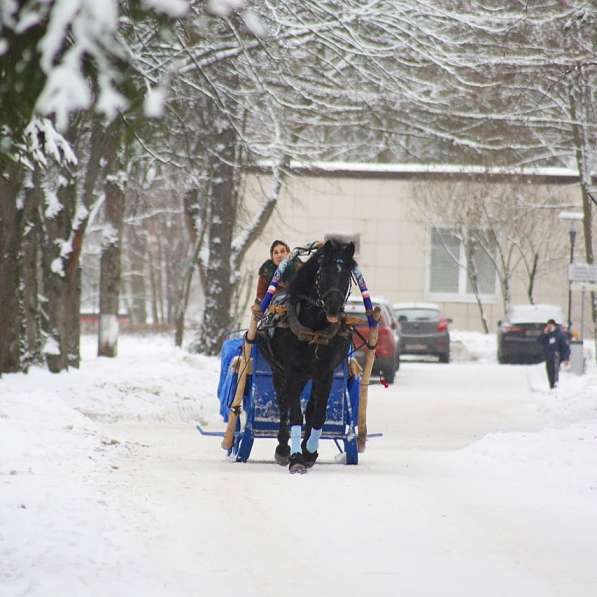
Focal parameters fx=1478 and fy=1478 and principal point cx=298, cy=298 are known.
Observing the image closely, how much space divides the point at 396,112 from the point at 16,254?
6.23 m

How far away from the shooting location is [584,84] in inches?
891

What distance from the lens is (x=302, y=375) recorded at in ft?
40.7

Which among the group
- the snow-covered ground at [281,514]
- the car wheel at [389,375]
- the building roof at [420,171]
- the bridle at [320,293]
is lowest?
the car wheel at [389,375]

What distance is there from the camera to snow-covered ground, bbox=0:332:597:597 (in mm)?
7316

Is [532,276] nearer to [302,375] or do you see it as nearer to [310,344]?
[302,375]

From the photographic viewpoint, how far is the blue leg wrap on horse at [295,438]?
12398 mm

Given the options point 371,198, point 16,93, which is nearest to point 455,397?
point 16,93

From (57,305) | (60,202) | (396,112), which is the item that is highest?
(396,112)

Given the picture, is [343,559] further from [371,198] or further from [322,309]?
[371,198]

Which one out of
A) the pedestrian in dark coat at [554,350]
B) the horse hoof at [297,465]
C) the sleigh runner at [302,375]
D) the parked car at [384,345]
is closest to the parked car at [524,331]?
the parked car at [384,345]

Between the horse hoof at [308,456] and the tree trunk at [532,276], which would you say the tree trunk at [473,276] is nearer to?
the tree trunk at [532,276]

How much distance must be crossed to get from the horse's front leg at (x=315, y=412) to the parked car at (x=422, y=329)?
89.4 feet

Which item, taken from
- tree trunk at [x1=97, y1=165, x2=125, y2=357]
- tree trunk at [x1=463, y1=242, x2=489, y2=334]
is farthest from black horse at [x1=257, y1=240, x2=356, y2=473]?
tree trunk at [x1=463, y1=242, x2=489, y2=334]

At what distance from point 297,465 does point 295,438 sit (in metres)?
0.37
